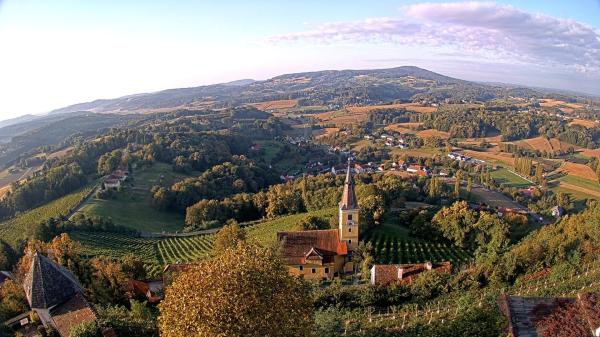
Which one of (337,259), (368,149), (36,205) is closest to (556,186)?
(368,149)

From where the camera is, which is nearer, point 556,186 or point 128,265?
point 128,265

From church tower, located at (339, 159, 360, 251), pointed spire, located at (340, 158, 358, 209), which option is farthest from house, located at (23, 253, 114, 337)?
pointed spire, located at (340, 158, 358, 209)

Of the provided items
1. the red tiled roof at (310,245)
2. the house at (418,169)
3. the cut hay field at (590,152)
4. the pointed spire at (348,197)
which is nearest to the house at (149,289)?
the red tiled roof at (310,245)

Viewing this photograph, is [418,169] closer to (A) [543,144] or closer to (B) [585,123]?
(A) [543,144]

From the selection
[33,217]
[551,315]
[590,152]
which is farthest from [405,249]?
[590,152]

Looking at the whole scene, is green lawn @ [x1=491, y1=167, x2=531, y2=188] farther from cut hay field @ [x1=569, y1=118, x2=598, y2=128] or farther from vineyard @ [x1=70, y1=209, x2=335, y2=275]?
vineyard @ [x1=70, y1=209, x2=335, y2=275]

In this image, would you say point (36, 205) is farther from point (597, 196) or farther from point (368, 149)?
point (597, 196)
